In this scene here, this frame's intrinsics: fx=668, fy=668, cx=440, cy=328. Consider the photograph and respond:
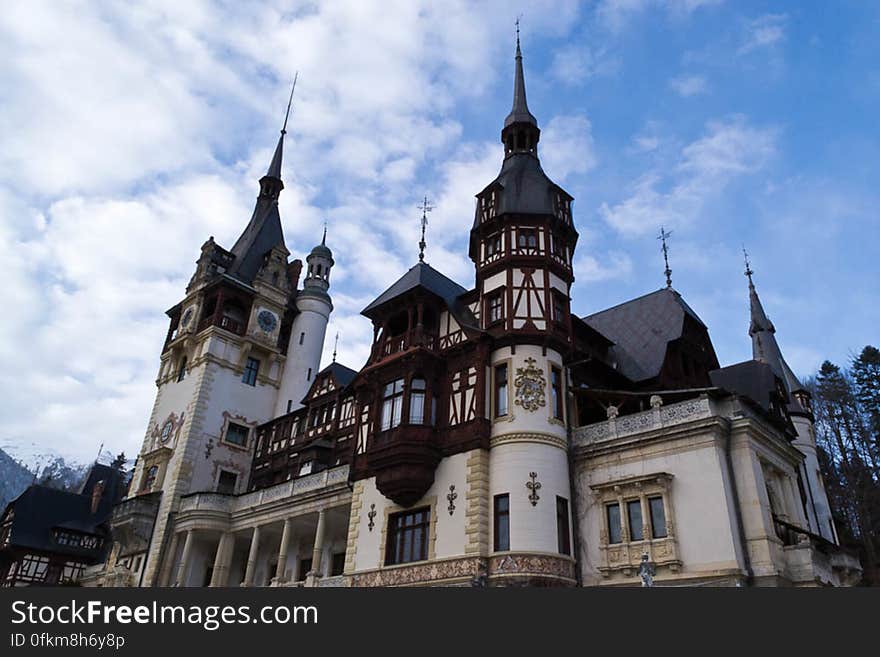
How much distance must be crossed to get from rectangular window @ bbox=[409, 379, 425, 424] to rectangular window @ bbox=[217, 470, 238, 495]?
20.0 meters

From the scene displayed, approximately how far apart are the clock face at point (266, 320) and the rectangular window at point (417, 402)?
2306 cm

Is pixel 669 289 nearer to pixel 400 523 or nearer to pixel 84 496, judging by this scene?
pixel 400 523

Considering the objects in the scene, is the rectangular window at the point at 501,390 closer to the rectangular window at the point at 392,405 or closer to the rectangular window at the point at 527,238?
the rectangular window at the point at 392,405

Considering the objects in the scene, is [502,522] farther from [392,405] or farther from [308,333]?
[308,333]

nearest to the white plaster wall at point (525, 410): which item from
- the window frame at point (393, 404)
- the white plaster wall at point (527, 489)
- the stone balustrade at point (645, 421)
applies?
the white plaster wall at point (527, 489)

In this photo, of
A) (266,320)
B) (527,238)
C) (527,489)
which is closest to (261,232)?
(266,320)

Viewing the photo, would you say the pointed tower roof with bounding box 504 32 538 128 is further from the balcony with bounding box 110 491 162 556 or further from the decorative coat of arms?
the balcony with bounding box 110 491 162 556

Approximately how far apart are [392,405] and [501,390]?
15.5 ft

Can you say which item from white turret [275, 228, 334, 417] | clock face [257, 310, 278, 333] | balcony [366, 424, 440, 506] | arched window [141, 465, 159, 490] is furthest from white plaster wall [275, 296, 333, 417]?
balcony [366, 424, 440, 506]

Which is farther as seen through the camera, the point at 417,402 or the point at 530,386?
the point at 417,402

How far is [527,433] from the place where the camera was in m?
25.1

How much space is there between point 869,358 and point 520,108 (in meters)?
32.2

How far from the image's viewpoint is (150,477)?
42469 millimetres

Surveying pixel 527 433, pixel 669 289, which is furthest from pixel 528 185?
pixel 527 433
